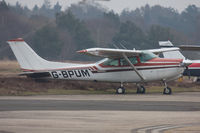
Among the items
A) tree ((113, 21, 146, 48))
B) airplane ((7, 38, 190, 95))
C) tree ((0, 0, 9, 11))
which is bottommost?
tree ((113, 21, 146, 48))

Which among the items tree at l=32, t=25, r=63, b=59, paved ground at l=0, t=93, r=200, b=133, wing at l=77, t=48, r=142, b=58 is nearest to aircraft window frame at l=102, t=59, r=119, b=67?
wing at l=77, t=48, r=142, b=58

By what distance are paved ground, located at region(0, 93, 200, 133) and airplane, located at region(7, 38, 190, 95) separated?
5.67 metres

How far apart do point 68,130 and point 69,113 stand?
3.36 meters

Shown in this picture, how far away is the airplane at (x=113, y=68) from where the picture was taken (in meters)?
23.7

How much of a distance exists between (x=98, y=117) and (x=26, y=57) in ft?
36.7

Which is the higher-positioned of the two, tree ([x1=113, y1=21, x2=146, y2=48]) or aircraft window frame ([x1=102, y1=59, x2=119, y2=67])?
aircraft window frame ([x1=102, y1=59, x2=119, y2=67])

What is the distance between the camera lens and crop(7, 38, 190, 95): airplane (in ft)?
77.6

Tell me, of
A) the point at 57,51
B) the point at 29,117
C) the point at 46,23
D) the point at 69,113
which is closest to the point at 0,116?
the point at 29,117

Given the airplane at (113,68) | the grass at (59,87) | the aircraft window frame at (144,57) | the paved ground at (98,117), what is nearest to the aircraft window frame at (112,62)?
the airplane at (113,68)

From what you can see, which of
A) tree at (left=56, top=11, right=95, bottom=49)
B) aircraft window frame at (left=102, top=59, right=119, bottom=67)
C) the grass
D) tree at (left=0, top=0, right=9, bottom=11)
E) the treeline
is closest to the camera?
the grass

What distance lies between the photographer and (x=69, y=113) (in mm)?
14328

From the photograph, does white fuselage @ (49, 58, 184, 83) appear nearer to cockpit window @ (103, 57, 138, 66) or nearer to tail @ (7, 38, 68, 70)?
cockpit window @ (103, 57, 138, 66)

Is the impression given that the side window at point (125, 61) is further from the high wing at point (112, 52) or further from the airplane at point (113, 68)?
the high wing at point (112, 52)

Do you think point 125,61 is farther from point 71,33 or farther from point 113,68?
point 71,33
